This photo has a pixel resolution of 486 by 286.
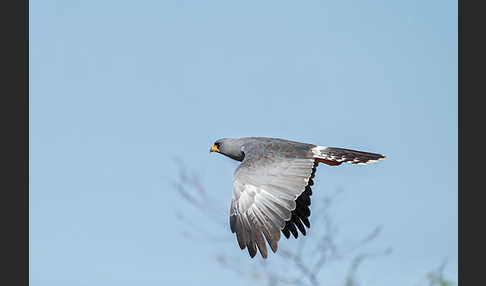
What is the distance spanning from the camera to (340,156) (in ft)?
27.2

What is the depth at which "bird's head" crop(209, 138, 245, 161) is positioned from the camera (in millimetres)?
8594

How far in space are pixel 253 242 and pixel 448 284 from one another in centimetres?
554

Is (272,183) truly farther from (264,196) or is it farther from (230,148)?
(230,148)

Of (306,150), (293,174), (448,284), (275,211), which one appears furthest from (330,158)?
(448,284)

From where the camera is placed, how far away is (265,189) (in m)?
7.32

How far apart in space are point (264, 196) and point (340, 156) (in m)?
1.37

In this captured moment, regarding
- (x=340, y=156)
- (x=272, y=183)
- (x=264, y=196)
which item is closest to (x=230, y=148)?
(x=340, y=156)

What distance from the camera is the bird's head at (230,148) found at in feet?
28.2

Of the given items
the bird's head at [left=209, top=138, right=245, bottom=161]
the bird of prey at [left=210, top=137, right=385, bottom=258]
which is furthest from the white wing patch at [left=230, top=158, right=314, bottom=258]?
the bird's head at [left=209, top=138, right=245, bottom=161]

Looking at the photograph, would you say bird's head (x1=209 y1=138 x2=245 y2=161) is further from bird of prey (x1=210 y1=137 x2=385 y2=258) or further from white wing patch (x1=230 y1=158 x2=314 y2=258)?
white wing patch (x1=230 y1=158 x2=314 y2=258)

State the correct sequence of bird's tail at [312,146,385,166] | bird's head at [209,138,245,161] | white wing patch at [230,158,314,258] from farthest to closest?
1. bird's head at [209,138,245,161]
2. bird's tail at [312,146,385,166]
3. white wing patch at [230,158,314,258]

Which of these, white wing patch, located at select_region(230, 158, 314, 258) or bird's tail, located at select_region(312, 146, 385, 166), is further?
bird's tail, located at select_region(312, 146, 385, 166)

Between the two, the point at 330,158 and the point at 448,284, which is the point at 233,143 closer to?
the point at 330,158

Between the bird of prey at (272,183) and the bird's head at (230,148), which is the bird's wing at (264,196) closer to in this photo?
the bird of prey at (272,183)
